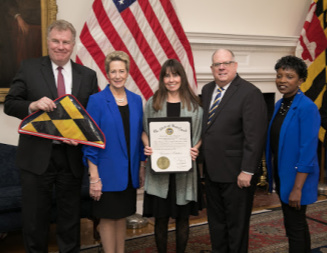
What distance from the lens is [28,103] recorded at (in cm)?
210

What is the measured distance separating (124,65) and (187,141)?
64 cm

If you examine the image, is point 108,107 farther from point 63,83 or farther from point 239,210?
point 239,210

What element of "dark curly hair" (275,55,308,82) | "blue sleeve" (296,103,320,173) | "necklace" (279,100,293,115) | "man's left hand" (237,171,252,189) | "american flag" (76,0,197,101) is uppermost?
"american flag" (76,0,197,101)

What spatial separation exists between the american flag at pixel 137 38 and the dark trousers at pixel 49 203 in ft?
4.81

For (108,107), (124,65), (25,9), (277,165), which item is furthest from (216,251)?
(25,9)

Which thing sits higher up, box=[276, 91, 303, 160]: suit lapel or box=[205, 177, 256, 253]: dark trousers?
box=[276, 91, 303, 160]: suit lapel

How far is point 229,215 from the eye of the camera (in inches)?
91.9

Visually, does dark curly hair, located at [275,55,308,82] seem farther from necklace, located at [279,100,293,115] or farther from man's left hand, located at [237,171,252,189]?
man's left hand, located at [237,171,252,189]

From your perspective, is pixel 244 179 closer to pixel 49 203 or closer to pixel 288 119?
pixel 288 119

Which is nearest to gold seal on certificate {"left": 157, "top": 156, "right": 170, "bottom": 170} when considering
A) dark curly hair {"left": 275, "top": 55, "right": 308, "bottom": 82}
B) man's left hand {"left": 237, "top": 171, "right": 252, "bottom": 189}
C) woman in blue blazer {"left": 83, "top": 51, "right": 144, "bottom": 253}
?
woman in blue blazer {"left": 83, "top": 51, "right": 144, "bottom": 253}

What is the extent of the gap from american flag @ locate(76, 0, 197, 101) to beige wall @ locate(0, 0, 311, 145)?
0.49 metres

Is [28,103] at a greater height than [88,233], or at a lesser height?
greater

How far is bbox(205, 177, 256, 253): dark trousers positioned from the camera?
2305 millimetres

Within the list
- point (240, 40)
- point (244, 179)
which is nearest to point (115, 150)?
point (244, 179)
